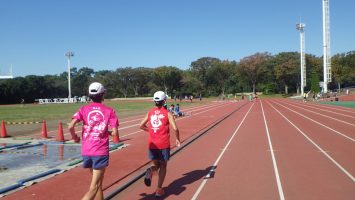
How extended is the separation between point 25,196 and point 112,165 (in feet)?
10.2

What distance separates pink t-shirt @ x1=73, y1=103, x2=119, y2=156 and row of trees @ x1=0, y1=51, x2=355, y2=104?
88.8 meters

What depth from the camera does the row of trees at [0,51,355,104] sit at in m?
93.3

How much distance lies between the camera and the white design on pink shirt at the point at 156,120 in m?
6.96

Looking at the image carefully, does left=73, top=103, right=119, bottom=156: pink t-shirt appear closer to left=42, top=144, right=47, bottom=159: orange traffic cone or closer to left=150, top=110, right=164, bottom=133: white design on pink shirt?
left=150, top=110, right=164, bottom=133: white design on pink shirt

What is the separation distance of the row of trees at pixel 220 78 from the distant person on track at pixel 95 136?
88.8 m

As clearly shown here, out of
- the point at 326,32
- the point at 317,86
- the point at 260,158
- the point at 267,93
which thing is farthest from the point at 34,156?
the point at 267,93

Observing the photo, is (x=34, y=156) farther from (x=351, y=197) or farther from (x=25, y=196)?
(x=351, y=197)

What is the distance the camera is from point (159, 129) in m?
6.98

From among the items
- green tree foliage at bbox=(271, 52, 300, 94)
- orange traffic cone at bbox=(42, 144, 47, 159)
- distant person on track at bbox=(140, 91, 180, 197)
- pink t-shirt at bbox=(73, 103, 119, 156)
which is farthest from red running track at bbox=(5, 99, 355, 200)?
green tree foliage at bbox=(271, 52, 300, 94)

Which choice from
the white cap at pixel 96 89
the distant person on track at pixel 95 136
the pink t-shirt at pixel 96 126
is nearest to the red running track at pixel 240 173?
the distant person on track at pixel 95 136

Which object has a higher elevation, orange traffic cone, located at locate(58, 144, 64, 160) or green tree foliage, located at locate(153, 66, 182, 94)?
green tree foliage, located at locate(153, 66, 182, 94)

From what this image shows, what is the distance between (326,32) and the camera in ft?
230

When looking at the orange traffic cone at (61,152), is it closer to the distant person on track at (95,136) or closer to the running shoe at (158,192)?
the running shoe at (158,192)

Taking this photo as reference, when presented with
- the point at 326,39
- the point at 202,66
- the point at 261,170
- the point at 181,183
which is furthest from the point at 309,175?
the point at 202,66
